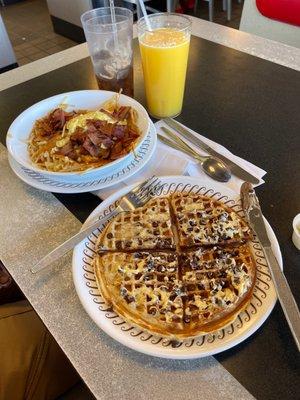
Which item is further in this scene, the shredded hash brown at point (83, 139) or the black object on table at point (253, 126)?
the shredded hash brown at point (83, 139)

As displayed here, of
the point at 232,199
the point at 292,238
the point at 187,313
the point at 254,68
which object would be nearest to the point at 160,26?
the point at 254,68

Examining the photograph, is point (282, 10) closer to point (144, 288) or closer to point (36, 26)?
point (144, 288)

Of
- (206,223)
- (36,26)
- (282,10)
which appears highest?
(206,223)

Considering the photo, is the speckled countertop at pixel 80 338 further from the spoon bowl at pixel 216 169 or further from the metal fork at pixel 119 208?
the spoon bowl at pixel 216 169

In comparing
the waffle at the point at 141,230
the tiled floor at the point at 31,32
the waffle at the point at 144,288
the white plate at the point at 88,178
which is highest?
the waffle at the point at 144,288

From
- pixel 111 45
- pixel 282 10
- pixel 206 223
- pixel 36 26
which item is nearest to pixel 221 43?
pixel 282 10

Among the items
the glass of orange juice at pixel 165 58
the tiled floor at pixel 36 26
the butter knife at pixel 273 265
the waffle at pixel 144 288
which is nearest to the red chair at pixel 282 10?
the glass of orange juice at pixel 165 58

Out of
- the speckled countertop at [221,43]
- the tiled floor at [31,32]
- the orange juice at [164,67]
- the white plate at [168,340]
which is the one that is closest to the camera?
the white plate at [168,340]
